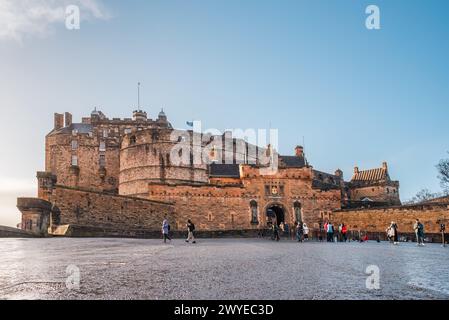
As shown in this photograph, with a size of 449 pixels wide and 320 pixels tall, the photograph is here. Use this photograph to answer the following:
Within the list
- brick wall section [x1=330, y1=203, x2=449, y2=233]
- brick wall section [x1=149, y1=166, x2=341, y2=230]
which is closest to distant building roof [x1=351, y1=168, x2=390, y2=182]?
brick wall section [x1=149, y1=166, x2=341, y2=230]

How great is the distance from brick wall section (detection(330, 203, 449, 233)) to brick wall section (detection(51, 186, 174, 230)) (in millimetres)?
16389

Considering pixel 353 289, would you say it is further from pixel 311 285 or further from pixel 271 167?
pixel 271 167

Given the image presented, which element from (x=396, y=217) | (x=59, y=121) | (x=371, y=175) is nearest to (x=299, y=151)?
(x=371, y=175)

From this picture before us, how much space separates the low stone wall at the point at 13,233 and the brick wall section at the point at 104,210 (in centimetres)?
578

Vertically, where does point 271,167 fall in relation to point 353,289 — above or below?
above

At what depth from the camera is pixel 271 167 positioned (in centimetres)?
3991

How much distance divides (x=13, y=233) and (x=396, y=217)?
26239 mm

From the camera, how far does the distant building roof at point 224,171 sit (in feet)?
161

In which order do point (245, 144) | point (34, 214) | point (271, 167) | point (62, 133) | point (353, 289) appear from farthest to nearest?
point (245, 144) → point (62, 133) → point (271, 167) → point (34, 214) → point (353, 289)

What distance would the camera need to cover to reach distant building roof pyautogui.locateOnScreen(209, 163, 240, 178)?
49.0 meters

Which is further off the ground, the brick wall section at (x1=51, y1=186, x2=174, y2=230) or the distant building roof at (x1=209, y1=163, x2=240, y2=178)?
the distant building roof at (x1=209, y1=163, x2=240, y2=178)

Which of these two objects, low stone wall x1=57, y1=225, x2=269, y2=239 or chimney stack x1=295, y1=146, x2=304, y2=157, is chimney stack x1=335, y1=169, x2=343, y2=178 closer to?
chimney stack x1=295, y1=146, x2=304, y2=157
